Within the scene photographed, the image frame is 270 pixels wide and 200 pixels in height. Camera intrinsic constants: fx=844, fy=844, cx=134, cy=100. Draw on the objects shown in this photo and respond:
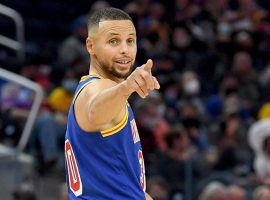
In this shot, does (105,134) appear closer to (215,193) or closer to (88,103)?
(88,103)

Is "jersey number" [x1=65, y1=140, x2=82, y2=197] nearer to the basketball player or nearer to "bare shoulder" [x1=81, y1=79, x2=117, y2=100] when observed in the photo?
the basketball player

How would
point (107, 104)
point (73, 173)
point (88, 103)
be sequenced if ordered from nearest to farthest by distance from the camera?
point (107, 104), point (88, 103), point (73, 173)

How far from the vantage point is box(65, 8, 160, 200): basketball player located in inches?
156

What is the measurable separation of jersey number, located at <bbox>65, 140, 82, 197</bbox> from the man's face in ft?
1.49

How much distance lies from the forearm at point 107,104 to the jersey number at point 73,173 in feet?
1.52

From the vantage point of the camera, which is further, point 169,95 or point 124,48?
point 169,95

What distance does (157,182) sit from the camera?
8109 mm

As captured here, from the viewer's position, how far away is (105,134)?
13.0 feet

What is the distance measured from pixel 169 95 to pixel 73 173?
7.60 m

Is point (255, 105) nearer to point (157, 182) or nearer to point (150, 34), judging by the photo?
point (150, 34)

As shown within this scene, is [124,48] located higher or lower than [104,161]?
higher

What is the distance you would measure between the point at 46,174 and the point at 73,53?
363cm

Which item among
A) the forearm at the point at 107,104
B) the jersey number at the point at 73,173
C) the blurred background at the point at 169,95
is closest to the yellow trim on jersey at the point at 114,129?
the forearm at the point at 107,104

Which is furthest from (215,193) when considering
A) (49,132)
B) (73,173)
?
(73,173)
